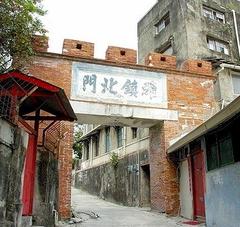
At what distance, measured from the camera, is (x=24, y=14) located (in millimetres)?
8359

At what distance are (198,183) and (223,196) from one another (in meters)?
2.35

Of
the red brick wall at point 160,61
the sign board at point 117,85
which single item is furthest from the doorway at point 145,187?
the red brick wall at point 160,61

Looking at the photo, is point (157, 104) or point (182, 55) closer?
point (157, 104)

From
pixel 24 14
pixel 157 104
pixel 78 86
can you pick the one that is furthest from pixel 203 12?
pixel 24 14

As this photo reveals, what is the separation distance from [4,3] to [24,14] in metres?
0.54

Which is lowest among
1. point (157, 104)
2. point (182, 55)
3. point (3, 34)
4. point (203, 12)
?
point (157, 104)

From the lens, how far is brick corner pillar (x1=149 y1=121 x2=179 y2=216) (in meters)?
11.2

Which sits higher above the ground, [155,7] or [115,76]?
[155,7]

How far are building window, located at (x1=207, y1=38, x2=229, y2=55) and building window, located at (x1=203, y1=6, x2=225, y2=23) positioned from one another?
1687 mm

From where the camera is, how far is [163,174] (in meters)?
11.5

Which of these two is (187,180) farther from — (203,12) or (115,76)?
(203,12)

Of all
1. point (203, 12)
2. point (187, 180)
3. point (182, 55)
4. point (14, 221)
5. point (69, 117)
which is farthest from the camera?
Answer: point (203, 12)

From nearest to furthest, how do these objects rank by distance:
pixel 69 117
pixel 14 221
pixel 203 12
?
1. pixel 14 221
2. pixel 69 117
3. pixel 203 12

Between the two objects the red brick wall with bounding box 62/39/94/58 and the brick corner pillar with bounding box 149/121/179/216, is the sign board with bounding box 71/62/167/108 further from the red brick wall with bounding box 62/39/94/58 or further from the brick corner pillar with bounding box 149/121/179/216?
the brick corner pillar with bounding box 149/121/179/216
